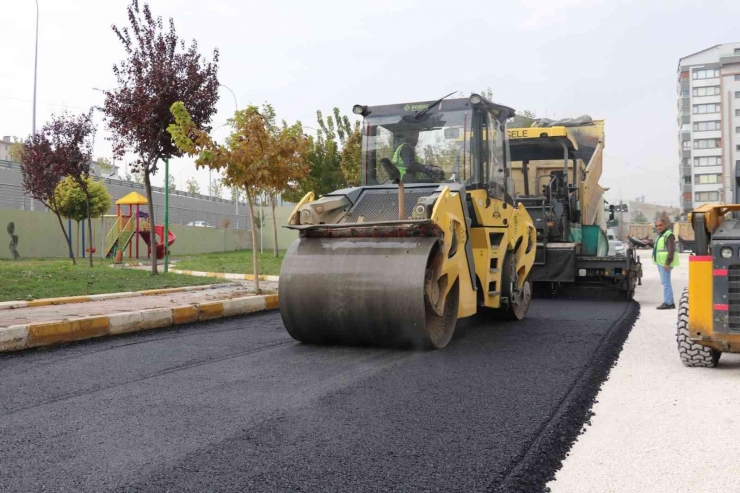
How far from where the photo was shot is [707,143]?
71750 mm

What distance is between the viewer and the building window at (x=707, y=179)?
71.2 metres

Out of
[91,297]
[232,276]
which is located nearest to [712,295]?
[91,297]

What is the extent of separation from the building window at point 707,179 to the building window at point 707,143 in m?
3.04

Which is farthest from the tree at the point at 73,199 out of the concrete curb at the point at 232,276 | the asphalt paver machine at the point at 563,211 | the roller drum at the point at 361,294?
the roller drum at the point at 361,294

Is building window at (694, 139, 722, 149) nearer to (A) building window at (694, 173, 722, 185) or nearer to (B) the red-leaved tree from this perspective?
(A) building window at (694, 173, 722, 185)

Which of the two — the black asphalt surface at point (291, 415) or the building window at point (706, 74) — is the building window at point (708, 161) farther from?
the black asphalt surface at point (291, 415)

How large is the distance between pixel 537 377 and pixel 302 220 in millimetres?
2602

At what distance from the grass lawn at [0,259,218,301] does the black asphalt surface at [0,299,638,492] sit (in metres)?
3.68

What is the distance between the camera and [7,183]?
80.9ft

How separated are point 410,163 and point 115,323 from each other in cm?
354

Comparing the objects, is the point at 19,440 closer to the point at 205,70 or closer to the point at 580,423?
the point at 580,423

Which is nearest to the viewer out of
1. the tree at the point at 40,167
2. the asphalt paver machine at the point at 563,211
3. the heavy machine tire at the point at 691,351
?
the heavy machine tire at the point at 691,351

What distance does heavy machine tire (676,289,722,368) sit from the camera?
5.44m

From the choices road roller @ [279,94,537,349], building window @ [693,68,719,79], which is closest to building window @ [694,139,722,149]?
building window @ [693,68,719,79]
